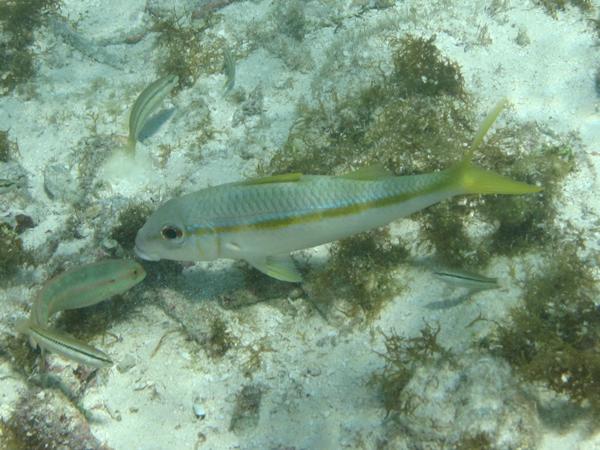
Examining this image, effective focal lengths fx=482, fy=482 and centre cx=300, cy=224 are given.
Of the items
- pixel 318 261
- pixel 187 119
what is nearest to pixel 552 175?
pixel 318 261

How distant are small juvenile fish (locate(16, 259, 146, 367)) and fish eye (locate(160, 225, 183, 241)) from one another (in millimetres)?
551

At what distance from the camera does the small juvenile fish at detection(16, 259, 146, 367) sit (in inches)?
141

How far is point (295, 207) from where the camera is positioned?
3.50m

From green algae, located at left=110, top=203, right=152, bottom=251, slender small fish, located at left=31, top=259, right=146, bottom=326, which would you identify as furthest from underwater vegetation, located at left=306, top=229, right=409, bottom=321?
green algae, located at left=110, top=203, right=152, bottom=251

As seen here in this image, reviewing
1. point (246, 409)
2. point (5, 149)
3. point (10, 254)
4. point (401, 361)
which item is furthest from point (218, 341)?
point (5, 149)

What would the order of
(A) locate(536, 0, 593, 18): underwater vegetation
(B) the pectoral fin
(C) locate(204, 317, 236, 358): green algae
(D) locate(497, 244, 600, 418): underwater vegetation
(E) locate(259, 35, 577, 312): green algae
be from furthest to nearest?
(A) locate(536, 0, 593, 18): underwater vegetation < (E) locate(259, 35, 577, 312): green algae < (C) locate(204, 317, 236, 358): green algae < (B) the pectoral fin < (D) locate(497, 244, 600, 418): underwater vegetation

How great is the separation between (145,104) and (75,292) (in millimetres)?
2659

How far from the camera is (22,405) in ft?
11.6

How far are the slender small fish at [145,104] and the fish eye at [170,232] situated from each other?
2403 mm

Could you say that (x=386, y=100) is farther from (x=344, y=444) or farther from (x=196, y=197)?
(x=344, y=444)

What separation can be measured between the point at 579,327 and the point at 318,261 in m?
2.19

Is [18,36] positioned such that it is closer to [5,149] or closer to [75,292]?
[5,149]

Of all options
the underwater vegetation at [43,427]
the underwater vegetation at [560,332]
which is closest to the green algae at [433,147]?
the underwater vegetation at [560,332]

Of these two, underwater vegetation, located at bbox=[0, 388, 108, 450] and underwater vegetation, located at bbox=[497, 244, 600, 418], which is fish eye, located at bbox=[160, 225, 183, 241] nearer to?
underwater vegetation, located at bbox=[0, 388, 108, 450]
